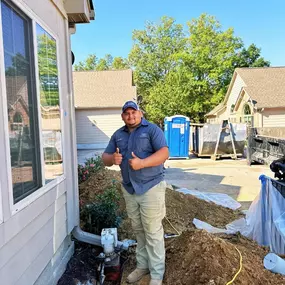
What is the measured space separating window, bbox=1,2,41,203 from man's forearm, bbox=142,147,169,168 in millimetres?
882

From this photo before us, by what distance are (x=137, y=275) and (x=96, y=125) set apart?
16848 millimetres

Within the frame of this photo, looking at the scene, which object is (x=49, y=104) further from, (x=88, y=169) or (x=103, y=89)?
(x=103, y=89)

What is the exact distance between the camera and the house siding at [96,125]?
1900 centimetres

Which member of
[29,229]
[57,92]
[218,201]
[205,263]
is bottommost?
[218,201]

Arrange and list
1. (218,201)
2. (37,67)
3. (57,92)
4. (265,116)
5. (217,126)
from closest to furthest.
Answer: (37,67) < (57,92) < (218,201) < (217,126) < (265,116)

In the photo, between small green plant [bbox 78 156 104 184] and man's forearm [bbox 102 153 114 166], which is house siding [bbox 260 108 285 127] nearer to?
small green plant [bbox 78 156 104 184]

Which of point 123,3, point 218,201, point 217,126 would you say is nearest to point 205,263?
point 218,201

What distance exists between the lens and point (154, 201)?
241 centimetres

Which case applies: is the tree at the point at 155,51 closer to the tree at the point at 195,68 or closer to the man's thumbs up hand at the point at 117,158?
the tree at the point at 195,68

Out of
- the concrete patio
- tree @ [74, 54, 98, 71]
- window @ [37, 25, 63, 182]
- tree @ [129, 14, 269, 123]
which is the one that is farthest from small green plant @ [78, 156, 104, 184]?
tree @ [74, 54, 98, 71]

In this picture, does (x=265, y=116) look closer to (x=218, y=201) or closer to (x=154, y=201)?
(x=218, y=201)

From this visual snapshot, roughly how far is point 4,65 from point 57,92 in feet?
3.53

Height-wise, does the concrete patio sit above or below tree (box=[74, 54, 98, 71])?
below

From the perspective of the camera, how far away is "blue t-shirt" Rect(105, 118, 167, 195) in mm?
2396
